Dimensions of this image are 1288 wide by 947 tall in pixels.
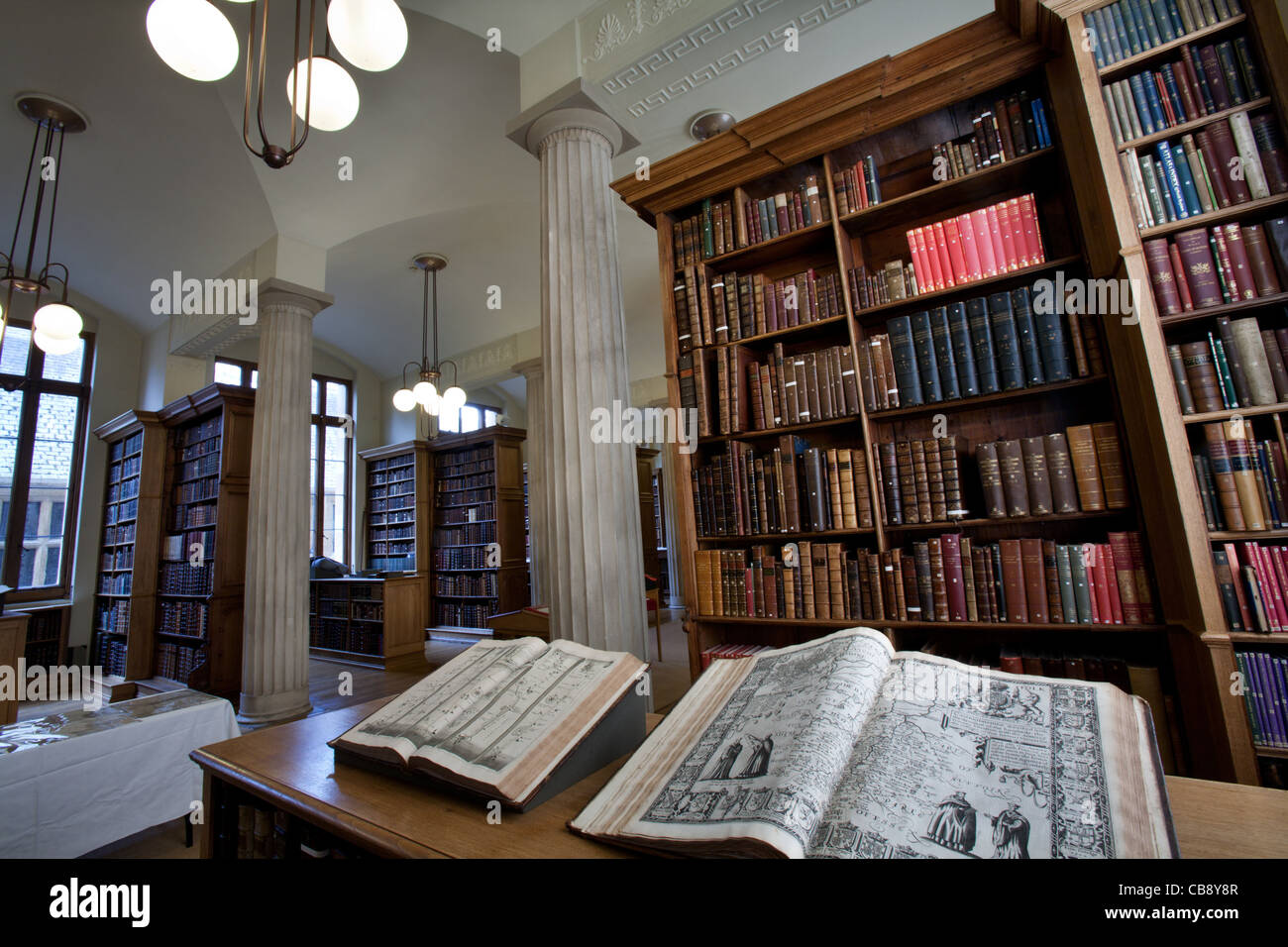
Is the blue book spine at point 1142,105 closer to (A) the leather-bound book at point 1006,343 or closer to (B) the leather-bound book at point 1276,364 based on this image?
(A) the leather-bound book at point 1006,343

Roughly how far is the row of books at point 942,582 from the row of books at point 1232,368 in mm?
465

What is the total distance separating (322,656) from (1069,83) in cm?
851

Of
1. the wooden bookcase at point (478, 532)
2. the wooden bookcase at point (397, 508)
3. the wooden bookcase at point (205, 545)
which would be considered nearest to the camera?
the wooden bookcase at point (205, 545)

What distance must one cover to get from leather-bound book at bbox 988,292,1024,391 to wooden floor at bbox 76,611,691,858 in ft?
6.56

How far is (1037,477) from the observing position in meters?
2.00

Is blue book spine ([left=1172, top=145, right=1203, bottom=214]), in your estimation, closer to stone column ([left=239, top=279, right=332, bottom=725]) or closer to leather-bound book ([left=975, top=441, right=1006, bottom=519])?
leather-bound book ([left=975, top=441, right=1006, bottom=519])

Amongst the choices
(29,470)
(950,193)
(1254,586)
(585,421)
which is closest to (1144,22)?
(950,193)

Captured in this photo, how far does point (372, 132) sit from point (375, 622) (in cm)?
511

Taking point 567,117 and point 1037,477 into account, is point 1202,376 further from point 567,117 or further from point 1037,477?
point 567,117

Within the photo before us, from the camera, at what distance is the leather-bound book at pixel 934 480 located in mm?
2131

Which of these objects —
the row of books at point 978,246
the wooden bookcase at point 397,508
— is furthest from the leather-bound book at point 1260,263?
the wooden bookcase at point 397,508

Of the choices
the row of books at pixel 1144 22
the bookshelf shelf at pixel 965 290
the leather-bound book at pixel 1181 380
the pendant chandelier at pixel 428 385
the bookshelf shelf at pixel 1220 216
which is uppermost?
the pendant chandelier at pixel 428 385

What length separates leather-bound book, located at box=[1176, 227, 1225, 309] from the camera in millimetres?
1693
